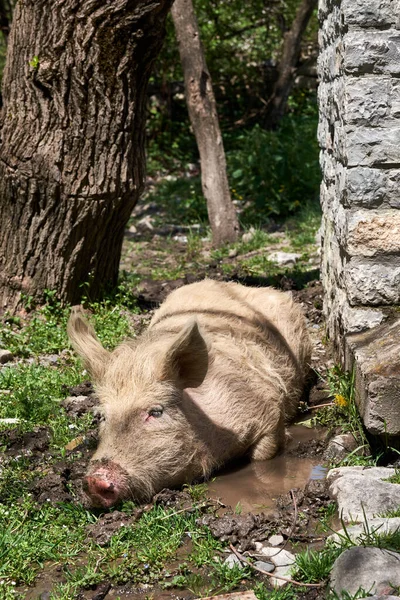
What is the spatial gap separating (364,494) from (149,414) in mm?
1261

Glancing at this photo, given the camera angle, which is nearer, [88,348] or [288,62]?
[88,348]

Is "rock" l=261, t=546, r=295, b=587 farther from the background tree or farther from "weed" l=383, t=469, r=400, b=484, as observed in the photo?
the background tree

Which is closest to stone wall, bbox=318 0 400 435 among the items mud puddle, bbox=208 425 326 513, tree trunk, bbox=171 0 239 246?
mud puddle, bbox=208 425 326 513

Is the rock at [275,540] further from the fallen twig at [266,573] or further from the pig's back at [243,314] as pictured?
the pig's back at [243,314]

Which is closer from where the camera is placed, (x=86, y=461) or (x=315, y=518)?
(x=315, y=518)

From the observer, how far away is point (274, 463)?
5.18 meters

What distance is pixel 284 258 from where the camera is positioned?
904 cm

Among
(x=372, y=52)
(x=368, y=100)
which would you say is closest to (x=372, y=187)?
(x=368, y=100)

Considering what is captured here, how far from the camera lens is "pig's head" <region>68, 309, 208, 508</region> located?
15.1 feet

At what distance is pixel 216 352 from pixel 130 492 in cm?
111

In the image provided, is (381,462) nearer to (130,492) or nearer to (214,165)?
(130,492)

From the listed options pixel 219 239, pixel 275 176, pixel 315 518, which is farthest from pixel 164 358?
pixel 275 176

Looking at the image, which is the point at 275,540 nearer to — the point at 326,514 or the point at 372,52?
the point at 326,514

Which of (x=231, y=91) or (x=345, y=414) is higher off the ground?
(x=231, y=91)
